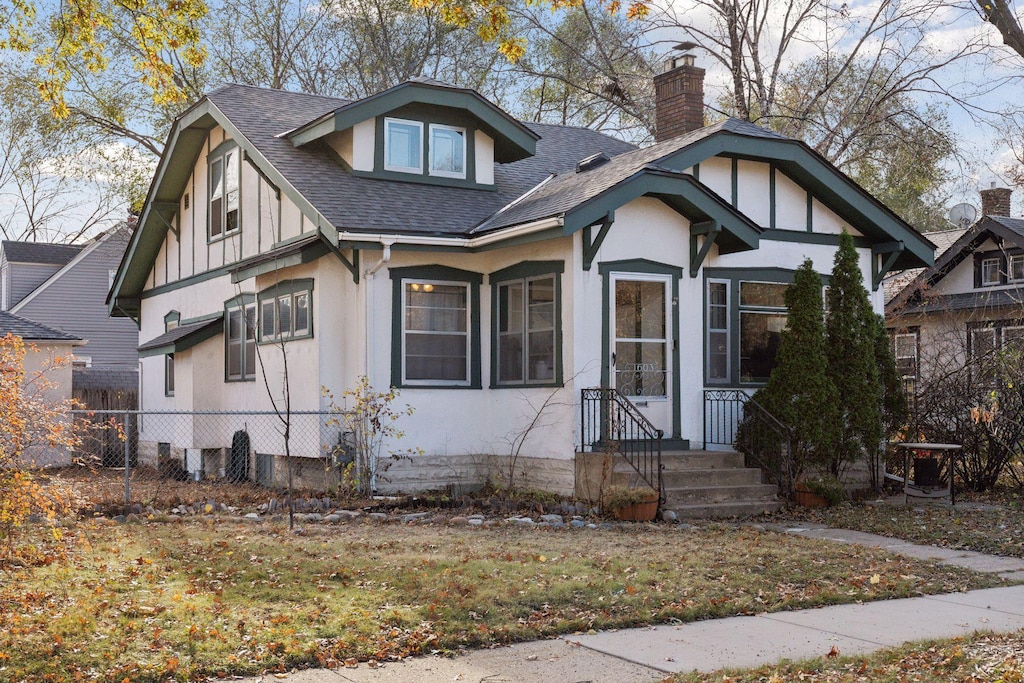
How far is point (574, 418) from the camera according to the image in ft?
45.5

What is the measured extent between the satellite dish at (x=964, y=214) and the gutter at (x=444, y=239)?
17.6 metres

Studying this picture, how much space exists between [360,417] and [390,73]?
1929cm

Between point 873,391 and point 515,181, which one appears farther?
point 515,181

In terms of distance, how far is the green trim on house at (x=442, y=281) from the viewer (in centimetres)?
1514

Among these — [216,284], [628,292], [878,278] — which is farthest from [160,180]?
[878,278]

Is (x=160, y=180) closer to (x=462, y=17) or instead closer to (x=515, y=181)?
(x=515, y=181)

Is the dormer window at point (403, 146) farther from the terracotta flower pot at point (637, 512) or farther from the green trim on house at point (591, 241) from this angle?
the terracotta flower pot at point (637, 512)

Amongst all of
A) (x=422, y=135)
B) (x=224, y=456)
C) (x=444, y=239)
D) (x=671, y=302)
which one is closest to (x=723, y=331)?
(x=671, y=302)

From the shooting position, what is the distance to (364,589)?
8.26 metres

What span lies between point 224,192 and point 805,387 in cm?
1047

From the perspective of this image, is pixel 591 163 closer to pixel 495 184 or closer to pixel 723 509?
pixel 495 184

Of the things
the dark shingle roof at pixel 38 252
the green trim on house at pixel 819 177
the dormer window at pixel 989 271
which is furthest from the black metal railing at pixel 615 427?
the dark shingle roof at pixel 38 252

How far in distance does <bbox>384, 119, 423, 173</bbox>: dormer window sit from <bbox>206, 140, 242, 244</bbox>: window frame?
2944 mm

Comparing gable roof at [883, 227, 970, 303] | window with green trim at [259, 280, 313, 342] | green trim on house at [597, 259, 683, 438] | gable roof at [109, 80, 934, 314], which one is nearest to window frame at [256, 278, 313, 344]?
window with green trim at [259, 280, 313, 342]
